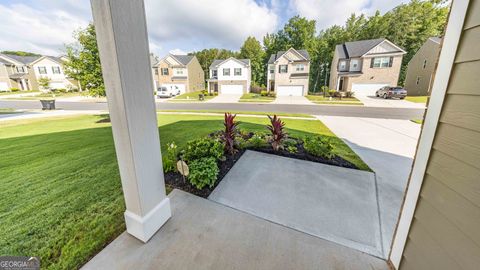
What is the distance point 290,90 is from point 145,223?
983 inches

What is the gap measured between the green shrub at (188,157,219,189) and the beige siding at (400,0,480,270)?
8.12 feet

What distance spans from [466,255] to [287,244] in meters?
1.33

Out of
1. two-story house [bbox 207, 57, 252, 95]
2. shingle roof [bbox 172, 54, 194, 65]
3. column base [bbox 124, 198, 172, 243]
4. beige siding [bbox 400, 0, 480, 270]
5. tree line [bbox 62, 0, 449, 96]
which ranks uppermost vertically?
tree line [bbox 62, 0, 449, 96]

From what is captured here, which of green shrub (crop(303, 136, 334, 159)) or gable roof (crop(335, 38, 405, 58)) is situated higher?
gable roof (crop(335, 38, 405, 58))

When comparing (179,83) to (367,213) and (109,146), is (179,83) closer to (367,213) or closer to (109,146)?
(109,146)

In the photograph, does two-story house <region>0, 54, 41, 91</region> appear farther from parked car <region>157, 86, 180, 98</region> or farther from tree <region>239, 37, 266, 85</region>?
tree <region>239, 37, 266, 85</region>

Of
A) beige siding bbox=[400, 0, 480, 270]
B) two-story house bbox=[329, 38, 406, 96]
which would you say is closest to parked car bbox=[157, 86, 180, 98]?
two-story house bbox=[329, 38, 406, 96]

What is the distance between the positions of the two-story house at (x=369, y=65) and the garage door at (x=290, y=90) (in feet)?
17.4

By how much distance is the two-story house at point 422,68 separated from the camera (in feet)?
65.8

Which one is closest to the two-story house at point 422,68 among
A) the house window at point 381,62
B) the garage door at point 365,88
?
the house window at point 381,62

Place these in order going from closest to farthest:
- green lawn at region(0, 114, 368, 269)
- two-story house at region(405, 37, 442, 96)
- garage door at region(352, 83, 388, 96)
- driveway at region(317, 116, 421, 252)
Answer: green lawn at region(0, 114, 368, 269), driveway at region(317, 116, 421, 252), two-story house at region(405, 37, 442, 96), garage door at region(352, 83, 388, 96)

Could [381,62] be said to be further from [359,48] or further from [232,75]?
[232,75]

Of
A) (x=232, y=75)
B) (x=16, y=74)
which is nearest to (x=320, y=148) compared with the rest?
(x=232, y=75)

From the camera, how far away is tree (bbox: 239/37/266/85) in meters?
33.8
